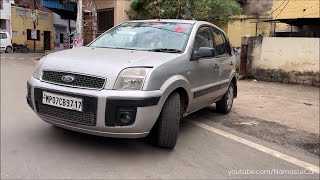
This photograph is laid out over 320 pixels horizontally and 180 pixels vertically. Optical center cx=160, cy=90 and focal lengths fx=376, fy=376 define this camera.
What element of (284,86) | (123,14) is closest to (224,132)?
(284,86)

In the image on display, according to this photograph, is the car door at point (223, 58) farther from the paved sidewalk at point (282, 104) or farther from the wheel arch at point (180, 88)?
the wheel arch at point (180, 88)

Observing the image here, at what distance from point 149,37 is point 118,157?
181 cm

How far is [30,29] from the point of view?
5.18 m

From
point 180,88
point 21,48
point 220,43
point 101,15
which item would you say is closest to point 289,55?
point 220,43

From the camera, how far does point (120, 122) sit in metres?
3.83

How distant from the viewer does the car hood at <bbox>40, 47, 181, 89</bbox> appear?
A: 3.85m

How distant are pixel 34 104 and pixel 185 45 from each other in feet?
6.59

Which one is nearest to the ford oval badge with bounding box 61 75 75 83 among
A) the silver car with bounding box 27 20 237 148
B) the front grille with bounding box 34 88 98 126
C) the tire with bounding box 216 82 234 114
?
the silver car with bounding box 27 20 237 148

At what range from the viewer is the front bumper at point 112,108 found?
3.74 metres

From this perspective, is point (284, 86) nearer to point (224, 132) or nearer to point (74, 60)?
point (224, 132)

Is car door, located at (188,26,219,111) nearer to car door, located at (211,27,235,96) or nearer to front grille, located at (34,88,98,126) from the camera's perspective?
car door, located at (211,27,235,96)

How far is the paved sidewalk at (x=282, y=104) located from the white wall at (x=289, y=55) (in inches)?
30.5

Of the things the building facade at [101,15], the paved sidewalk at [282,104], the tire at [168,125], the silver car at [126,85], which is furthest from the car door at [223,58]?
the building facade at [101,15]

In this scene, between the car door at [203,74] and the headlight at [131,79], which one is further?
the car door at [203,74]
